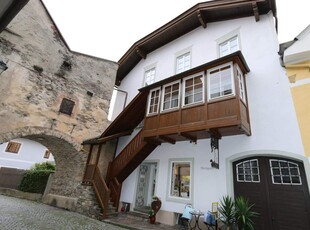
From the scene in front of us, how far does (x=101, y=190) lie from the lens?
9305mm

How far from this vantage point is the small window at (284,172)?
5.96m

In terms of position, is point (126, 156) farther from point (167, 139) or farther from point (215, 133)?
point (215, 133)

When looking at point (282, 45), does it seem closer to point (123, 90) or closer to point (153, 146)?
point (153, 146)

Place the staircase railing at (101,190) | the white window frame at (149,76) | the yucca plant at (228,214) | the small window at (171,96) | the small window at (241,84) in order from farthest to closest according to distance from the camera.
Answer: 1. the white window frame at (149,76)
2. the staircase railing at (101,190)
3. the small window at (171,96)
4. the small window at (241,84)
5. the yucca plant at (228,214)

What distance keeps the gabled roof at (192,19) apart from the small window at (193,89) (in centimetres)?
417

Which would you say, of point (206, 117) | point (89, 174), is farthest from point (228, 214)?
point (89, 174)

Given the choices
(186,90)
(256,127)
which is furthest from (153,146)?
(256,127)

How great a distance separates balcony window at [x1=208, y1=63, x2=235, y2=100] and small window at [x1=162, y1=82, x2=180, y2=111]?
1.56 meters

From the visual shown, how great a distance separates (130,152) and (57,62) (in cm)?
723

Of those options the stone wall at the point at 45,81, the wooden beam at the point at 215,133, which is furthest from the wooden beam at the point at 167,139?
the stone wall at the point at 45,81

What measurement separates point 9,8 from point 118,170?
8.57 m

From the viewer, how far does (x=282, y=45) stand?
739 centimetres

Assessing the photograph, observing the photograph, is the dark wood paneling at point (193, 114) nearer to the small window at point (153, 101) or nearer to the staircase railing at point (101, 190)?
the small window at point (153, 101)

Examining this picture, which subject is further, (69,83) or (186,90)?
(69,83)
